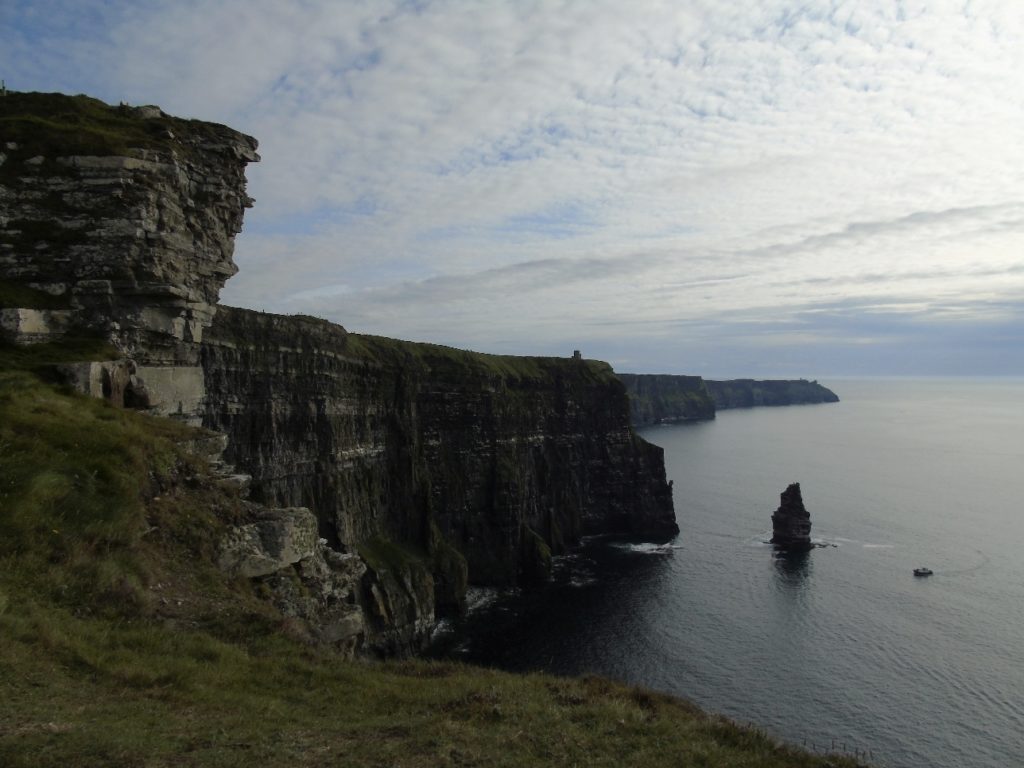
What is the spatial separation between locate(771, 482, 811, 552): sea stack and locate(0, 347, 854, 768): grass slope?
3828 inches

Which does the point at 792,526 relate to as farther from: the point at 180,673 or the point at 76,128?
the point at 180,673

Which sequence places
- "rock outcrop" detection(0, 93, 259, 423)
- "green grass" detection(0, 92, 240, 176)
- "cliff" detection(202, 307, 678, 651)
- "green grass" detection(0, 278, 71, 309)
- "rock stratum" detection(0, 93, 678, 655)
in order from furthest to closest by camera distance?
"cliff" detection(202, 307, 678, 651)
"green grass" detection(0, 92, 240, 176)
"rock outcrop" detection(0, 93, 259, 423)
"rock stratum" detection(0, 93, 678, 655)
"green grass" detection(0, 278, 71, 309)

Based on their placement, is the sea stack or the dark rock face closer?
the dark rock face

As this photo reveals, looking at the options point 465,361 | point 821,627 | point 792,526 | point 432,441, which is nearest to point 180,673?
point 821,627

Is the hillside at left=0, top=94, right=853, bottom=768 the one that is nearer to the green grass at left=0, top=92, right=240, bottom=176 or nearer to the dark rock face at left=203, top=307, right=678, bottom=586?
the green grass at left=0, top=92, right=240, bottom=176

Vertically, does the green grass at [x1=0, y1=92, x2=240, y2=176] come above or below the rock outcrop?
above

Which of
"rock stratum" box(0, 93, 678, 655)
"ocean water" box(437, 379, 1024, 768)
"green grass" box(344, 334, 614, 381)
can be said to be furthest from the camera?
"green grass" box(344, 334, 614, 381)

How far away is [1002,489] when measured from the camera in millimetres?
147375

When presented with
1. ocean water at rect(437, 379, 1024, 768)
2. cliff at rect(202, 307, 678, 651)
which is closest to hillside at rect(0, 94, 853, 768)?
ocean water at rect(437, 379, 1024, 768)

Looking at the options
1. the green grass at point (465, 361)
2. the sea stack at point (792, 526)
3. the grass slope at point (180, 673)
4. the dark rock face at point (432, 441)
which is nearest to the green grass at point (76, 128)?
the grass slope at point (180, 673)

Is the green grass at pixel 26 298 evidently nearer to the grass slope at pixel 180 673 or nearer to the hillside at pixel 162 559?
the hillside at pixel 162 559

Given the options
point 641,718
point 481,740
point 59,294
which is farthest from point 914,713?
point 59,294

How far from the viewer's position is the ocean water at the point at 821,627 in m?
52.7

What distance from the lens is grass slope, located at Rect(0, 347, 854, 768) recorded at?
39.6ft
